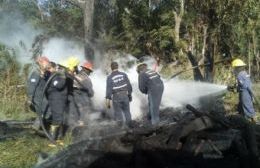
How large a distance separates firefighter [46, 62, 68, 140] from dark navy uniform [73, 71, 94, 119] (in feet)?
2.85

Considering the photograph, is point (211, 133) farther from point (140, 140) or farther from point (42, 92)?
point (42, 92)

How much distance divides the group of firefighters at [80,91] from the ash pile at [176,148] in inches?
147

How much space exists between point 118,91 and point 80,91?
0.90 metres

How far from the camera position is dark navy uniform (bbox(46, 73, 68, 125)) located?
12236mm

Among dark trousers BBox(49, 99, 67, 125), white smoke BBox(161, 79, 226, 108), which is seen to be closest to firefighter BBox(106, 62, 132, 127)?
dark trousers BBox(49, 99, 67, 125)

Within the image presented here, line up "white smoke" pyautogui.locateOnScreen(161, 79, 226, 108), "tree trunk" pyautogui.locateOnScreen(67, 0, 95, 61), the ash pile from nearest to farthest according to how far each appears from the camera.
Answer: the ash pile → "white smoke" pyautogui.locateOnScreen(161, 79, 226, 108) → "tree trunk" pyautogui.locateOnScreen(67, 0, 95, 61)

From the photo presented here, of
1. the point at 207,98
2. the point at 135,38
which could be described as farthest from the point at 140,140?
the point at 135,38

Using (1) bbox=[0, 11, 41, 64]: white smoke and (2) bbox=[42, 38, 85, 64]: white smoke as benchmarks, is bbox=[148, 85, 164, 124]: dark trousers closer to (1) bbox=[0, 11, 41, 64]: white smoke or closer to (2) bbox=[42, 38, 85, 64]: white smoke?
(2) bbox=[42, 38, 85, 64]: white smoke

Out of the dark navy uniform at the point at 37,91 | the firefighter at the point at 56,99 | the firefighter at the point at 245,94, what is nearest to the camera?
the firefighter at the point at 56,99

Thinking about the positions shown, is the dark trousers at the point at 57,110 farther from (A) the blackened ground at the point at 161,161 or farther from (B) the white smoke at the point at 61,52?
(B) the white smoke at the point at 61,52

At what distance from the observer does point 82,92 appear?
13406mm

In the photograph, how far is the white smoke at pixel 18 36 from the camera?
71.8ft

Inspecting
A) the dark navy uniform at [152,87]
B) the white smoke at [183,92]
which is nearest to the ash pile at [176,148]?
the dark navy uniform at [152,87]

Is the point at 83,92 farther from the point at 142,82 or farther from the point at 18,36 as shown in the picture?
the point at 18,36
